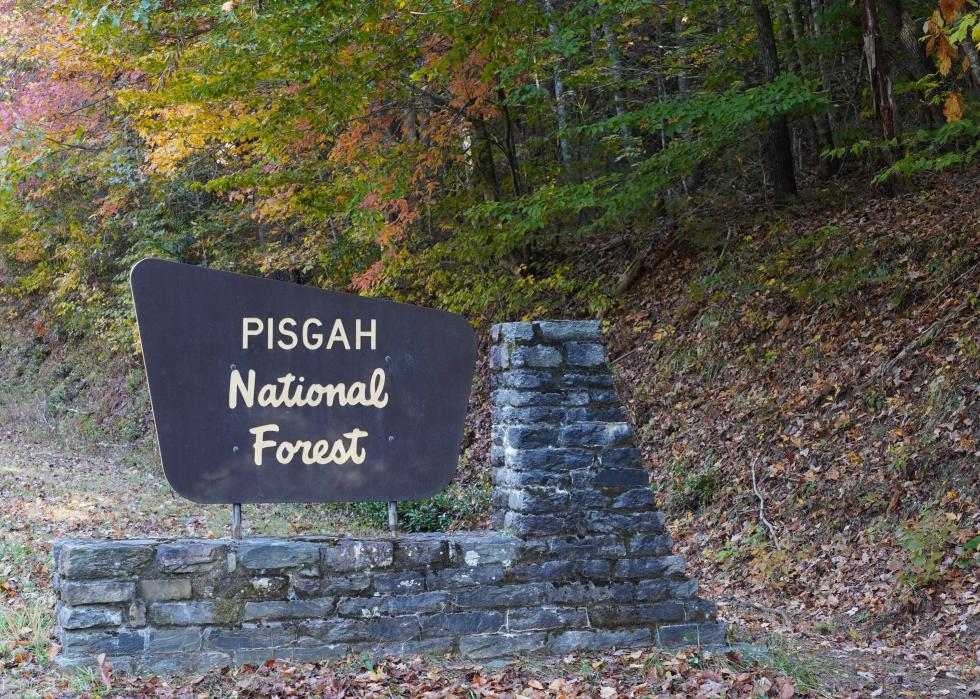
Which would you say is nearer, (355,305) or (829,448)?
(355,305)

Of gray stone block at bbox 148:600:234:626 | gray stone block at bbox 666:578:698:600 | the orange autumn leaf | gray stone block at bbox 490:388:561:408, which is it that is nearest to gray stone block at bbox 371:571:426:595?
gray stone block at bbox 148:600:234:626

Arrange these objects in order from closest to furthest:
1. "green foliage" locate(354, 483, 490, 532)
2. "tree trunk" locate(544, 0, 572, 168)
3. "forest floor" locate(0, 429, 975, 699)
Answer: "forest floor" locate(0, 429, 975, 699), "green foliage" locate(354, 483, 490, 532), "tree trunk" locate(544, 0, 572, 168)

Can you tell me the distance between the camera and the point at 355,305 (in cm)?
544

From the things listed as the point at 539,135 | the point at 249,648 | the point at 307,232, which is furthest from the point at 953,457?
the point at 307,232

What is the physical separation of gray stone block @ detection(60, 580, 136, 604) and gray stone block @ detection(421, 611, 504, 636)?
1.57 metres

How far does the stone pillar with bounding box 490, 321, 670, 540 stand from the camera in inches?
219

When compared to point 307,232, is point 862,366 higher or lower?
lower

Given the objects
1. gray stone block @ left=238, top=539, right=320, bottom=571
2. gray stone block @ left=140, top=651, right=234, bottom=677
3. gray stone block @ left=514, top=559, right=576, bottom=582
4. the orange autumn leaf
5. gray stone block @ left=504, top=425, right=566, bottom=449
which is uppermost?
the orange autumn leaf

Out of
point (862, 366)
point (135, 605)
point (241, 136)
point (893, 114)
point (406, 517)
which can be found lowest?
point (406, 517)

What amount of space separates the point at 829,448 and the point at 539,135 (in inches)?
368

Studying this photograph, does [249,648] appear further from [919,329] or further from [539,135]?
[539,135]

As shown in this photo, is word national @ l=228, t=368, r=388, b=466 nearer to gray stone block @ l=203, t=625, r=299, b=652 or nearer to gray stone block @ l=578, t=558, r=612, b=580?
gray stone block @ l=203, t=625, r=299, b=652

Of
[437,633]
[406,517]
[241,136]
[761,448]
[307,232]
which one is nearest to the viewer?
[437,633]

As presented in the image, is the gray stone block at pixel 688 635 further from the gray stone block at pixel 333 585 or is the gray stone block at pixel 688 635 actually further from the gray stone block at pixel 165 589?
the gray stone block at pixel 165 589
